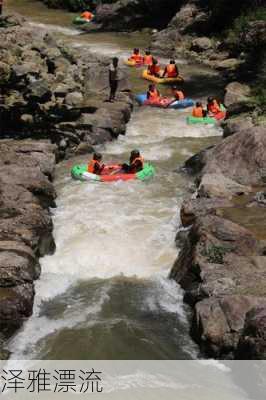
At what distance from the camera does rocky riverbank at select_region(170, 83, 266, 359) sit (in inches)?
369

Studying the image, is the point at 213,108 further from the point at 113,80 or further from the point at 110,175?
the point at 110,175

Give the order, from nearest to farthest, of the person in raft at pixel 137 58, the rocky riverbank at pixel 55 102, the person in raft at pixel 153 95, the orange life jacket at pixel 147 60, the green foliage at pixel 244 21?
Result: the rocky riverbank at pixel 55 102, the person in raft at pixel 153 95, the green foliage at pixel 244 21, the orange life jacket at pixel 147 60, the person in raft at pixel 137 58

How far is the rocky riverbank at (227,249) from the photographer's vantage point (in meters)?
9.38

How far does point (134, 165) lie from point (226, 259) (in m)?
5.84

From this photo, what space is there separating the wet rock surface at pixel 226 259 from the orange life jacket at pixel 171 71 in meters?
9.70

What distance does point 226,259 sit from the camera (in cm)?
1109

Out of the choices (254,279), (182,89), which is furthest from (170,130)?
(254,279)

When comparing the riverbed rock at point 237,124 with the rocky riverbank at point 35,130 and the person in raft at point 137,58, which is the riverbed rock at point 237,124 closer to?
the rocky riverbank at point 35,130

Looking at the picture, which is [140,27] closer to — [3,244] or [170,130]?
[170,130]

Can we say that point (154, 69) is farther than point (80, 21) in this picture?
No

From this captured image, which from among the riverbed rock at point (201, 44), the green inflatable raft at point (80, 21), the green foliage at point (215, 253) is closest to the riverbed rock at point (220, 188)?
the green foliage at point (215, 253)

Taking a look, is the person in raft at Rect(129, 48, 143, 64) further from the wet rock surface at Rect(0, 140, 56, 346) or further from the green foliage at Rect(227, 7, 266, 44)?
the wet rock surface at Rect(0, 140, 56, 346)

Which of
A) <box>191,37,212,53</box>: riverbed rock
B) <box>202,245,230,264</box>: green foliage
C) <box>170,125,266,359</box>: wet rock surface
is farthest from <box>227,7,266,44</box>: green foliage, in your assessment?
<box>202,245,230,264</box>: green foliage

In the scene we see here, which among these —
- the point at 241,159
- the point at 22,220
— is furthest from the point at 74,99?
the point at 22,220
